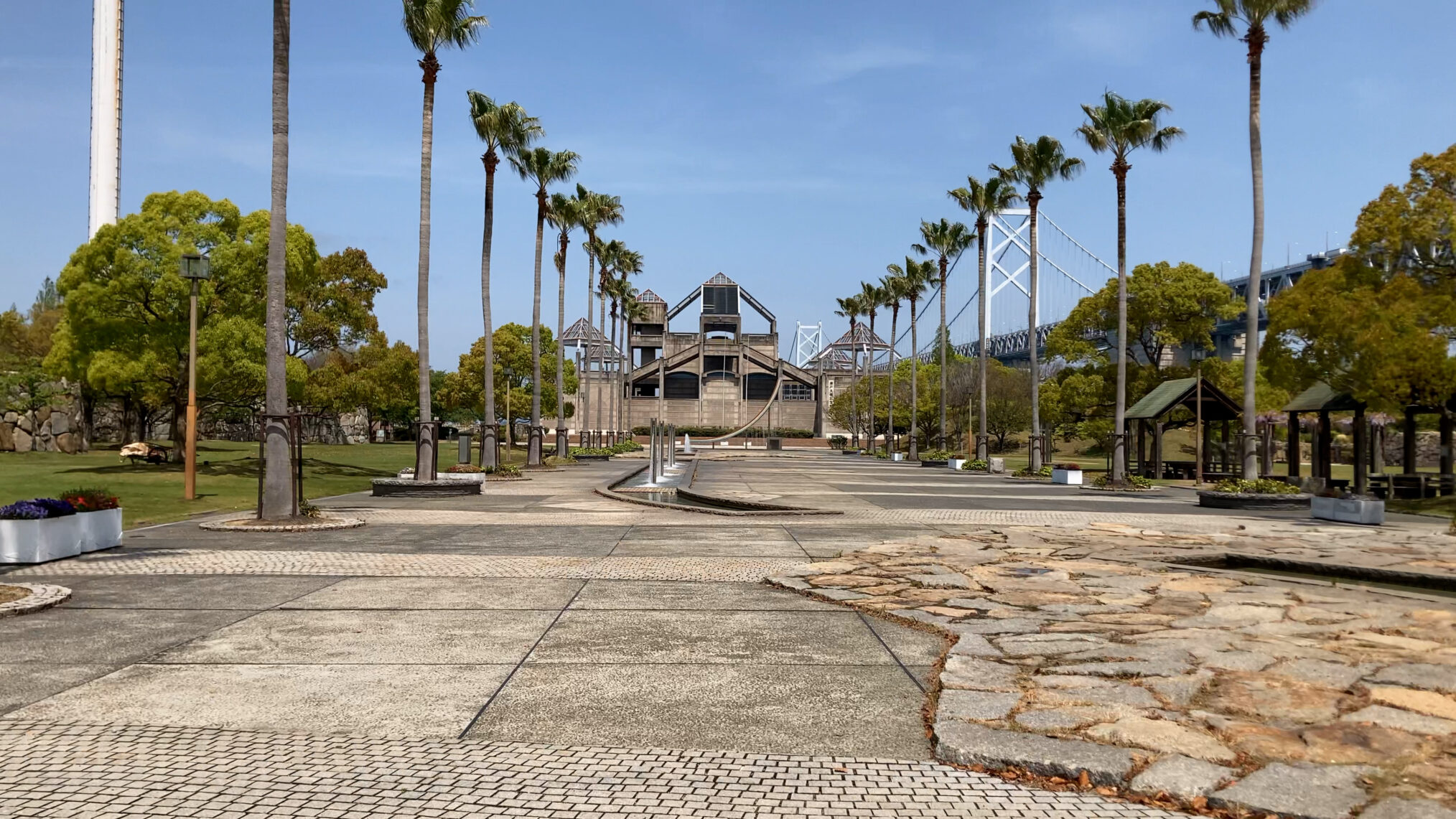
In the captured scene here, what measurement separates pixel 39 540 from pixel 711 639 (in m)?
8.72

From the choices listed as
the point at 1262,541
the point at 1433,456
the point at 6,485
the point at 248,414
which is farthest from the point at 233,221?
the point at 1433,456

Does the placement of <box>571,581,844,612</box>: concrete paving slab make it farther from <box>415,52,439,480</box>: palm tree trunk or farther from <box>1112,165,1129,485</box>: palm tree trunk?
<box>1112,165,1129,485</box>: palm tree trunk

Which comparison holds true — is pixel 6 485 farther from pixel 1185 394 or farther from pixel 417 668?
pixel 1185 394

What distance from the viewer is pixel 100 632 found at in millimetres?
7586

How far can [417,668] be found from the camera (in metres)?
6.52

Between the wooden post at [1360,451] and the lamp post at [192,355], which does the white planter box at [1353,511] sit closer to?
the wooden post at [1360,451]

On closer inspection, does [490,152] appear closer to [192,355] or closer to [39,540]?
[192,355]

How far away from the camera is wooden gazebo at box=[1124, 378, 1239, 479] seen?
37250mm

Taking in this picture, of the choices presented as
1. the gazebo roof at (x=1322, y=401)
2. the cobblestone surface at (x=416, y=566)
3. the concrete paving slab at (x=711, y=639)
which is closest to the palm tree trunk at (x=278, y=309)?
the cobblestone surface at (x=416, y=566)

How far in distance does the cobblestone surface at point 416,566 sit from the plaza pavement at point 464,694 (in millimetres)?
69

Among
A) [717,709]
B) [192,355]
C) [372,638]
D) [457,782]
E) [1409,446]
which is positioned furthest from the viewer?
[1409,446]

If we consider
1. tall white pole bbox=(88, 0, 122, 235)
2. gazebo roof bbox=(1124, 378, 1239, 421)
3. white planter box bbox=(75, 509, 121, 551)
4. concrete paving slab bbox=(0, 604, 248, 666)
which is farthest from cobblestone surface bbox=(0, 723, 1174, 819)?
tall white pole bbox=(88, 0, 122, 235)

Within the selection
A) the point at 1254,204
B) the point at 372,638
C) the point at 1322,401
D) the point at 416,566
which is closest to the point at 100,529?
the point at 416,566

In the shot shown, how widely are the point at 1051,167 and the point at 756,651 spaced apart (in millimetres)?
39985
